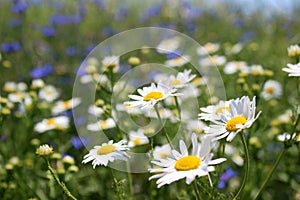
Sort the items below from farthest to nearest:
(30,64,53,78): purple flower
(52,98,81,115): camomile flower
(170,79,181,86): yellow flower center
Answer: (30,64,53,78): purple flower, (52,98,81,115): camomile flower, (170,79,181,86): yellow flower center

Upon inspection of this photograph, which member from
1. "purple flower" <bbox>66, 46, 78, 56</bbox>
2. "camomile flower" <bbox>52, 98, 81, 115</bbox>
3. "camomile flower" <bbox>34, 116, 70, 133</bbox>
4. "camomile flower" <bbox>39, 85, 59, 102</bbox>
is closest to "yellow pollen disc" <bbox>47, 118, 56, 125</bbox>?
"camomile flower" <bbox>34, 116, 70, 133</bbox>

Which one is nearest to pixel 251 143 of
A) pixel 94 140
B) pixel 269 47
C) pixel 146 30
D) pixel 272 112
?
pixel 94 140

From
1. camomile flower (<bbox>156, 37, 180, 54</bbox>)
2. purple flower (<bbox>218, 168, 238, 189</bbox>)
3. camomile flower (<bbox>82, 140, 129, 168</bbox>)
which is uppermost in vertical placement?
camomile flower (<bbox>82, 140, 129, 168</bbox>)

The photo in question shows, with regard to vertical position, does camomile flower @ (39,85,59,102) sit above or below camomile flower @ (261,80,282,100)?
above

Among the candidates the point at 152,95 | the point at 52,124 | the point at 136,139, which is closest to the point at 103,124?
the point at 136,139

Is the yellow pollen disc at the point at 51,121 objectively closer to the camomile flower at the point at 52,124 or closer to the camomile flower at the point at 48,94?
the camomile flower at the point at 52,124

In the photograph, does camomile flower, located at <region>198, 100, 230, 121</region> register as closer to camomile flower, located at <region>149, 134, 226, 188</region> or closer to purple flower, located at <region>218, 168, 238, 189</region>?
camomile flower, located at <region>149, 134, 226, 188</region>

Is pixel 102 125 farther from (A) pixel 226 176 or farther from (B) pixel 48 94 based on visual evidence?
(B) pixel 48 94

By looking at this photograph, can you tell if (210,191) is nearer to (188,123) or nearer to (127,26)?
(188,123)
